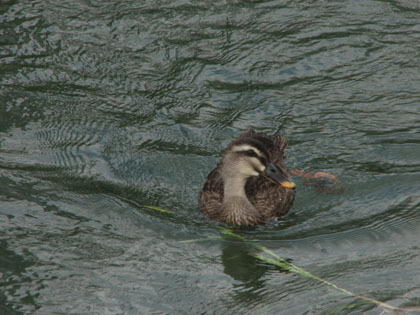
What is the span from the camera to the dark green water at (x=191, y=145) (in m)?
6.99

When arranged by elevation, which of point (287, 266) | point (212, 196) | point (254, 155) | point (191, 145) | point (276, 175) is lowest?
point (287, 266)

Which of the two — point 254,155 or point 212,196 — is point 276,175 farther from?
point 212,196

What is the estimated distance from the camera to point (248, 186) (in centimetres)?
885

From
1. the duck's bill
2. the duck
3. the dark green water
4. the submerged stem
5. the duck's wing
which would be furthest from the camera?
the duck's wing

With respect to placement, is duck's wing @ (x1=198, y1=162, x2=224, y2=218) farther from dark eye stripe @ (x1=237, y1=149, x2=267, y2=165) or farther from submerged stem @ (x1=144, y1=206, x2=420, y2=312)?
dark eye stripe @ (x1=237, y1=149, x2=267, y2=165)

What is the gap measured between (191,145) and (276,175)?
Answer: 6.16 ft

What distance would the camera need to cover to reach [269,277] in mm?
7207

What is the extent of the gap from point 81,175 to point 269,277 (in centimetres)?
297

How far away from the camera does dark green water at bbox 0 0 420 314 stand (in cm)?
699

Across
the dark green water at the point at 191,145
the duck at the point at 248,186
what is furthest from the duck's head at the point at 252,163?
the dark green water at the point at 191,145

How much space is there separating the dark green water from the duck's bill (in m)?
0.58

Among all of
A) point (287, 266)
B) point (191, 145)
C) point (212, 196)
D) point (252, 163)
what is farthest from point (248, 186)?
point (287, 266)

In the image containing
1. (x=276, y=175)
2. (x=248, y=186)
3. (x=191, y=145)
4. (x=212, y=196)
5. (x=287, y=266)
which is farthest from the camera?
(x=191, y=145)

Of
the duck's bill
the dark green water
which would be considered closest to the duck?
the duck's bill
